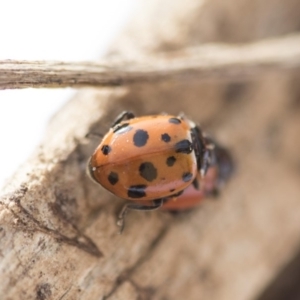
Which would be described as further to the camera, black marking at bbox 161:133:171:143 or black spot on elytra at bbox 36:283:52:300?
black marking at bbox 161:133:171:143

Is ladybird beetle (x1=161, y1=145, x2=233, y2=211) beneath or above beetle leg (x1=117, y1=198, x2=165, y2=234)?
beneath

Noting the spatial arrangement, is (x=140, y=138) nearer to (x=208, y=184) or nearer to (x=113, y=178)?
(x=113, y=178)

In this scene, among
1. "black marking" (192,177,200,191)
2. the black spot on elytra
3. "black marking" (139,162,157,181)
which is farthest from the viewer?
"black marking" (192,177,200,191)

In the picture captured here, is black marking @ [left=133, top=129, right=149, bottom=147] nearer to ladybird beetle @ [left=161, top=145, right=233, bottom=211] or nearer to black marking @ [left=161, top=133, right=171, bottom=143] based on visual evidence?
black marking @ [left=161, top=133, right=171, bottom=143]

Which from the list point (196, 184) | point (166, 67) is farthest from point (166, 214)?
point (166, 67)

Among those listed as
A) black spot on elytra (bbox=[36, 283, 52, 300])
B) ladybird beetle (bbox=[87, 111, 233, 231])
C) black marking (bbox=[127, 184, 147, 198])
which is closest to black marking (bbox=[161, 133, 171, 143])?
ladybird beetle (bbox=[87, 111, 233, 231])

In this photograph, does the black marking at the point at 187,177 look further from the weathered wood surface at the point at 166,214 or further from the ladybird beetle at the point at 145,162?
the weathered wood surface at the point at 166,214

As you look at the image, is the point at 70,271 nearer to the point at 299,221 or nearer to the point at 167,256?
the point at 167,256

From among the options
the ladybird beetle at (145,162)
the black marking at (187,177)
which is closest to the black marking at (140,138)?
the ladybird beetle at (145,162)
